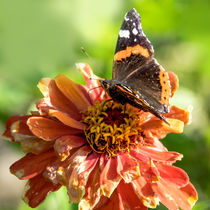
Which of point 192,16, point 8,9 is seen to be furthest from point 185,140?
point 8,9

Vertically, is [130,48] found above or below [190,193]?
above

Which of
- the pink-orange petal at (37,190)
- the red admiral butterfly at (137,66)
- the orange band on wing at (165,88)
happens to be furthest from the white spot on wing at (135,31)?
the pink-orange petal at (37,190)

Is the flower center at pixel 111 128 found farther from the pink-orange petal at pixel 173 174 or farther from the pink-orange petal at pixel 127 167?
the pink-orange petal at pixel 173 174

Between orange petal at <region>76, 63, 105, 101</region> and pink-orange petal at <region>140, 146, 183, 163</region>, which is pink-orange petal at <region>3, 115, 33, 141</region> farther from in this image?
pink-orange petal at <region>140, 146, 183, 163</region>

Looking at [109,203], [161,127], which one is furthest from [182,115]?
[109,203]

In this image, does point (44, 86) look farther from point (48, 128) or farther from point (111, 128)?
point (111, 128)

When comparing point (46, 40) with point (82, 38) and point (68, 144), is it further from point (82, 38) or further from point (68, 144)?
point (68, 144)

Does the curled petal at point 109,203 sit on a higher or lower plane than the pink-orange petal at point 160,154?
lower

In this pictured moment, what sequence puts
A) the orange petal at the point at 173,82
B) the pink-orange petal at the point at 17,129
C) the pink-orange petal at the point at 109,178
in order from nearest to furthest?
the pink-orange petal at the point at 109,178
the pink-orange petal at the point at 17,129
the orange petal at the point at 173,82
